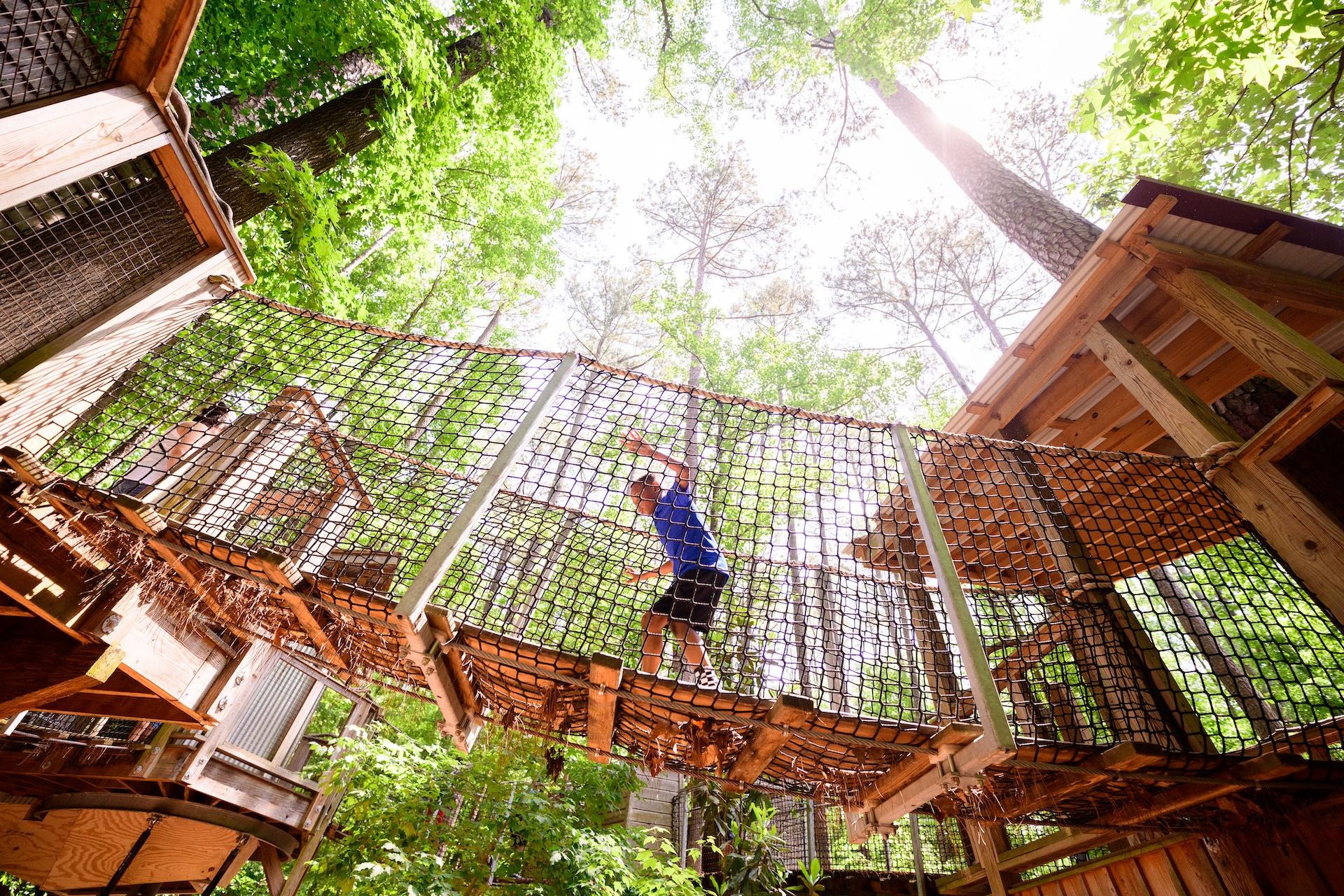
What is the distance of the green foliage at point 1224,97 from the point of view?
328cm

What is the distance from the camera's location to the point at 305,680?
287 inches

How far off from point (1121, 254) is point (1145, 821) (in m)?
3.09

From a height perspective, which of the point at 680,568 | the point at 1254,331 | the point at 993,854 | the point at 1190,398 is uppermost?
the point at 1254,331

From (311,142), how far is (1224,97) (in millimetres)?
7604

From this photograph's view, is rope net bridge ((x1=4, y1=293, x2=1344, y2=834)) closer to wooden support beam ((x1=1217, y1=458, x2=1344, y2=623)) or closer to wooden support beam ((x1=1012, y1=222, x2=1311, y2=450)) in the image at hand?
wooden support beam ((x1=1217, y1=458, x2=1344, y2=623))

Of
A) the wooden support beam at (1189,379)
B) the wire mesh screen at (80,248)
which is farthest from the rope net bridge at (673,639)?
the wooden support beam at (1189,379)

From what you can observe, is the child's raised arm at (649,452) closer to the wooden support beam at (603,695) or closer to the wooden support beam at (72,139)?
the wooden support beam at (603,695)

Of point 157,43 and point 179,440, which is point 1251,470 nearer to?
point 157,43

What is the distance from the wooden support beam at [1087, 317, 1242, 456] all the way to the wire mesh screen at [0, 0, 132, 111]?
5.06m

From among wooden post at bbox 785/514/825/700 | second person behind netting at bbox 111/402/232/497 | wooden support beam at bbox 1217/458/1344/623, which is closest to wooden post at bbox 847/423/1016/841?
wooden post at bbox 785/514/825/700

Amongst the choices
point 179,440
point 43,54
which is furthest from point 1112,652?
point 43,54

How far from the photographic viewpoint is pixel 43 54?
2.34 meters

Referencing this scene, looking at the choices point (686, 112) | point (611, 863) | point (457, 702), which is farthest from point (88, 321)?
point (686, 112)

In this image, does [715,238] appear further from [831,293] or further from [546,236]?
[546,236]
